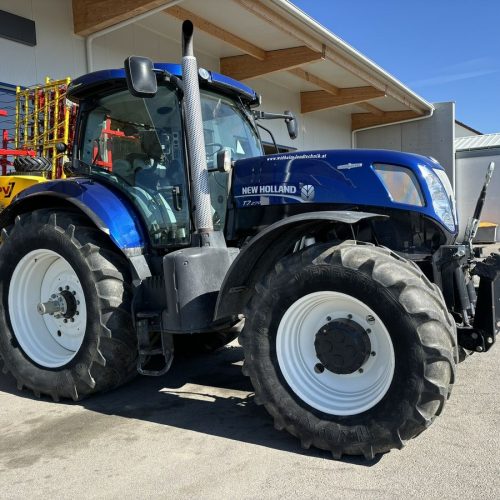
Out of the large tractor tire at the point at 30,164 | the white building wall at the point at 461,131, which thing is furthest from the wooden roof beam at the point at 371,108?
the white building wall at the point at 461,131

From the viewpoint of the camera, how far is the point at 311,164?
3.38 metres

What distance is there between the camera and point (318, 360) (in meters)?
3.07

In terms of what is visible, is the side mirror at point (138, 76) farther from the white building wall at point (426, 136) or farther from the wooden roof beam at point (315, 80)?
the white building wall at point (426, 136)

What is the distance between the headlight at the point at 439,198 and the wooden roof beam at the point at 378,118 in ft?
54.7

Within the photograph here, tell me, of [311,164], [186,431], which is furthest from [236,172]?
[186,431]

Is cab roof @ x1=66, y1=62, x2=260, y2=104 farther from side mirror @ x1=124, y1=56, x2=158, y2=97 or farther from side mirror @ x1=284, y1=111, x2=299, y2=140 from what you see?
side mirror @ x1=284, y1=111, x2=299, y2=140

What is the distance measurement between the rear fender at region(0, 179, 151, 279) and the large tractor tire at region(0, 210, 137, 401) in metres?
0.14

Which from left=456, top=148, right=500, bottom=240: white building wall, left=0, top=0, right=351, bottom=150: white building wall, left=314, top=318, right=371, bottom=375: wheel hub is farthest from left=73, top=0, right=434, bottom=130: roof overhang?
left=314, top=318, right=371, bottom=375: wheel hub

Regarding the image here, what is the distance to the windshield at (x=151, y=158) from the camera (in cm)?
368

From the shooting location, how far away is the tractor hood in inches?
127

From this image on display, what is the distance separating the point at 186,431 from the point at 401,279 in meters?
1.59

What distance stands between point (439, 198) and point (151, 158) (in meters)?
1.97

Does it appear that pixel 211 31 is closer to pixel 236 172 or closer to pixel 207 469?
pixel 236 172

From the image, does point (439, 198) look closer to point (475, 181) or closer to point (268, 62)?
point (268, 62)
